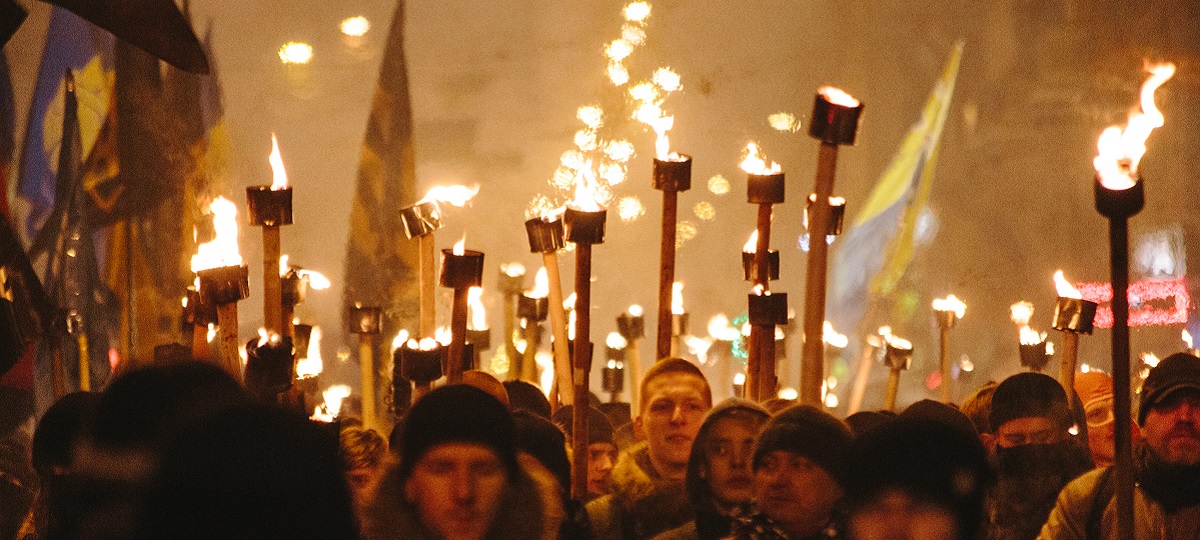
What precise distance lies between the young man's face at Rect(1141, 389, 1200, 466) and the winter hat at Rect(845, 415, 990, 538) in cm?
74

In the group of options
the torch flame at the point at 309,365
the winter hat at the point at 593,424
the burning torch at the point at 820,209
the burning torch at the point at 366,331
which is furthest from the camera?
the torch flame at the point at 309,365

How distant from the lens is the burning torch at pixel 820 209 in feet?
8.42

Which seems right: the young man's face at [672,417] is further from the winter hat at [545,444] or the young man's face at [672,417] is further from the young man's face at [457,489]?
the young man's face at [457,489]

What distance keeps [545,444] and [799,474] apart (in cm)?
72

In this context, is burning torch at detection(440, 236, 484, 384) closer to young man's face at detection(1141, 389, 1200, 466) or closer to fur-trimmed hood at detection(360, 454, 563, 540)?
fur-trimmed hood at detection(360, 454, 563, 540)

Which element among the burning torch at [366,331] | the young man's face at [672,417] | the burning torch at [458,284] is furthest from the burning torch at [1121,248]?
the burning torch at [366,331]

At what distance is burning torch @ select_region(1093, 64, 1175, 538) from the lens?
7.43ft

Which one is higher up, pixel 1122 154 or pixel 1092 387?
pixel 1122 154

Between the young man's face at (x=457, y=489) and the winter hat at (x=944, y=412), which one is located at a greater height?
the winter hat at (x=944, y=412)

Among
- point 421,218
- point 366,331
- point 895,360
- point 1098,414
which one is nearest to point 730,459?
point 421,218

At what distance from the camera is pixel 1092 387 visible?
4.12 meters

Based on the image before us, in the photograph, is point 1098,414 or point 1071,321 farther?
point 1098,414

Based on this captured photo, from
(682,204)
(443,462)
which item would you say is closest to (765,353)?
(443,462)

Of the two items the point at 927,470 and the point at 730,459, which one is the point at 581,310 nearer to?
the point at 730,459
